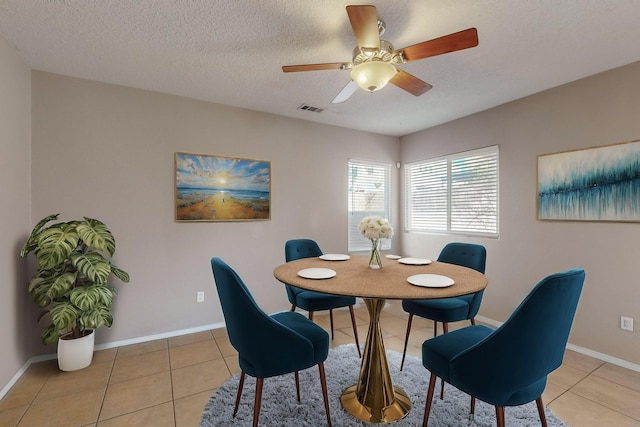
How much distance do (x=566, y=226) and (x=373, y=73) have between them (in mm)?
2514

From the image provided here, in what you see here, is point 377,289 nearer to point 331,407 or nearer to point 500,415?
point 500,415

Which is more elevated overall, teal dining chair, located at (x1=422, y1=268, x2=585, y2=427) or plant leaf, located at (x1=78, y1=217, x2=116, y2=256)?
plant leaf, located at (x1=78, y1=217, x2=116, y2=256)

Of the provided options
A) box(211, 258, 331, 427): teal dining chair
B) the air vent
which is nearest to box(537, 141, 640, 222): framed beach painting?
the air vent

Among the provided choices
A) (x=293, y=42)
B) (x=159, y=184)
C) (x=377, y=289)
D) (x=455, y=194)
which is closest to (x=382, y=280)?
(x=377, y=289)

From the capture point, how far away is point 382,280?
5.67 feet

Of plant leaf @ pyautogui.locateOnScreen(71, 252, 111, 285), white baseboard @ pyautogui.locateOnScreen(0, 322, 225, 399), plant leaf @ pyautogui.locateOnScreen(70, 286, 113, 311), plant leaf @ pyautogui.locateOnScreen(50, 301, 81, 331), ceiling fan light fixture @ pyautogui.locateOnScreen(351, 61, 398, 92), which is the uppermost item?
ceiling fan light fixture @ pyautogui.locateOnScreen(351, 61, 398, 92)

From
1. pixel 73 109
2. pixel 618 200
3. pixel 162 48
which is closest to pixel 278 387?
pixel 162 48

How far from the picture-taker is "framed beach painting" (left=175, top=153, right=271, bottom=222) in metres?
3.14

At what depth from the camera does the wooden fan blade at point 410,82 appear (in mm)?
1949

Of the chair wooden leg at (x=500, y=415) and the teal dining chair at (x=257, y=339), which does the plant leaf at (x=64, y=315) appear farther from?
the chair wooden leg at (x=500, y=415)

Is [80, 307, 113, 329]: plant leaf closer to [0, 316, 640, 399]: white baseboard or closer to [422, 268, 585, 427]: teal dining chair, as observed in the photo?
[0, 316, 640, 399]: white baseboard

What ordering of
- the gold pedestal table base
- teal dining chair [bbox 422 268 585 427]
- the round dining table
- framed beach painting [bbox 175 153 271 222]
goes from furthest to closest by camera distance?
framed beach painting [bbox 175 153 271 222], the gold pedestal table base, the round dining table, teal dining chair [bbox 422 268 585 427]

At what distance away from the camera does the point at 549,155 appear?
2941 mm

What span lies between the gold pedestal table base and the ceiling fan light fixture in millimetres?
1324
